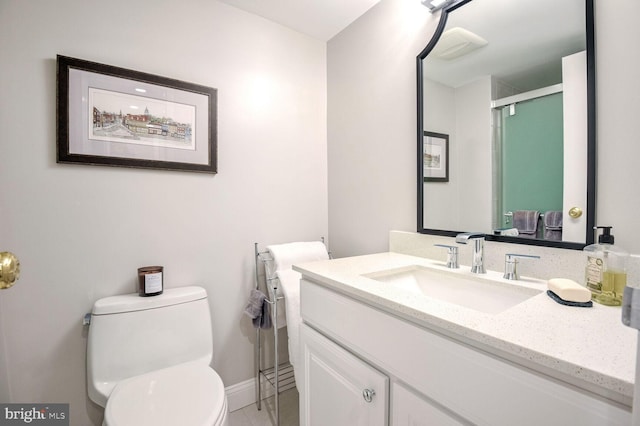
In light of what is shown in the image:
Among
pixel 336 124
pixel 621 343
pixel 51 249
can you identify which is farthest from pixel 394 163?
pixel 51 249

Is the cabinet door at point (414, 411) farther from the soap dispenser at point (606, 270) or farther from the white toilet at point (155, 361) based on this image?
the white toilet at point (155, 361)

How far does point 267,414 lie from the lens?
1.63 metres

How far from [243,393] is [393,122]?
1.72 m

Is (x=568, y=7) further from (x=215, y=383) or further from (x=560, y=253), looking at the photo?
(x=215, y=383)

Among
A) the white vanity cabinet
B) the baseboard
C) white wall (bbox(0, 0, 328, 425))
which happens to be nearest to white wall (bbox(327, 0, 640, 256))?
white wall (bbox(0, 0, 328, 425))

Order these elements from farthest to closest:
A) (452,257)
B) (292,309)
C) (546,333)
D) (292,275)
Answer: (292,275) → (292,309) → (452,257) → (546,333)

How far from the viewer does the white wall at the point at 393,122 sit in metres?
0.81

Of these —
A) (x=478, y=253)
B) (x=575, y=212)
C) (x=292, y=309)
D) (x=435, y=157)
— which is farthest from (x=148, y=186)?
(x=575, y=212)

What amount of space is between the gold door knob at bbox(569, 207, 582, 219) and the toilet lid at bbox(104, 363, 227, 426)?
1.31 m

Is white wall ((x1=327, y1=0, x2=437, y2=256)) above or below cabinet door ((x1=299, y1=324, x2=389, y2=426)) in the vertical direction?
above

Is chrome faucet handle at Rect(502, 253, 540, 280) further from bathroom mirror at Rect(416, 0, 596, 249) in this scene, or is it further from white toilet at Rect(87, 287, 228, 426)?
white toilet at Rect(87, 287, 228, 426)

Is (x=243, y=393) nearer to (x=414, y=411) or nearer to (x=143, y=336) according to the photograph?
(x=143, y=336)

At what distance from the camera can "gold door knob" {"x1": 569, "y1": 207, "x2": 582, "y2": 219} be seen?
0.88m

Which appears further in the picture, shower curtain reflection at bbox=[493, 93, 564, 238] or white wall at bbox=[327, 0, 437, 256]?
white wall at bbox=[327, 0, 437, 256]
